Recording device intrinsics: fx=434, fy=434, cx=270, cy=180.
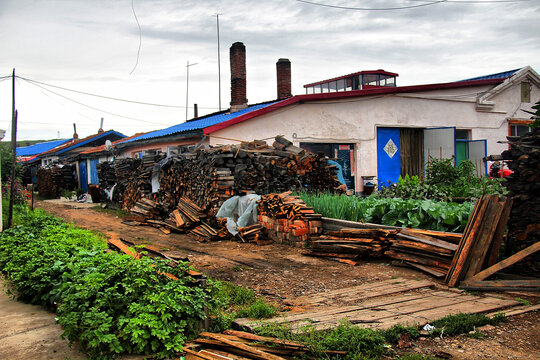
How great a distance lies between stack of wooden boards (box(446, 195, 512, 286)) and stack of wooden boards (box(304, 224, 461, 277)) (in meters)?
0.31

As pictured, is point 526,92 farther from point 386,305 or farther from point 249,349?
point 249,349

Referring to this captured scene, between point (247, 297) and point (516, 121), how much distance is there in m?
18.0

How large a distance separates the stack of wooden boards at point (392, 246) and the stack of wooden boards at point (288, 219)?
0.40 metres

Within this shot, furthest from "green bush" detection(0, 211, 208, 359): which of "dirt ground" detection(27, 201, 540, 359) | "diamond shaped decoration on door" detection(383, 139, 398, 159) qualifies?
"diamond shaped decoration on door" detection(383, 139, 398, 159)

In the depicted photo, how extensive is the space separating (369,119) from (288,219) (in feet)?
25.7

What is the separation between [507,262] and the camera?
574 cm

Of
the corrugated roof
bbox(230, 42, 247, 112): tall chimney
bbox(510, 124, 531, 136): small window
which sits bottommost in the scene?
bbox(510, 124, 531, 136): small window

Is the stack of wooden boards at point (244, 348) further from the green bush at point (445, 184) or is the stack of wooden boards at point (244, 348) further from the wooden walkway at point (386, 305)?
the green bush at point (445, 184)

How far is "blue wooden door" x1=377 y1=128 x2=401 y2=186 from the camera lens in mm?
16438

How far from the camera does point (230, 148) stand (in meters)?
12.3

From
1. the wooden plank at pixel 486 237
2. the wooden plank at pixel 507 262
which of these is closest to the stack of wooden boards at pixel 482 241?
the wooden plank at pixel 486 237

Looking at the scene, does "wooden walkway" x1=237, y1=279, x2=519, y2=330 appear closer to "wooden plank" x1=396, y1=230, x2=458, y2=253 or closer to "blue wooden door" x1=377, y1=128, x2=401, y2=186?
"wooden plank" x1=396, y1=230, x2=458, y2=253

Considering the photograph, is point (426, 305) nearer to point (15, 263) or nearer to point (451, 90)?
point (15, 263)

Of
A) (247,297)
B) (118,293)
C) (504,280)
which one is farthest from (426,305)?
(118,293)
